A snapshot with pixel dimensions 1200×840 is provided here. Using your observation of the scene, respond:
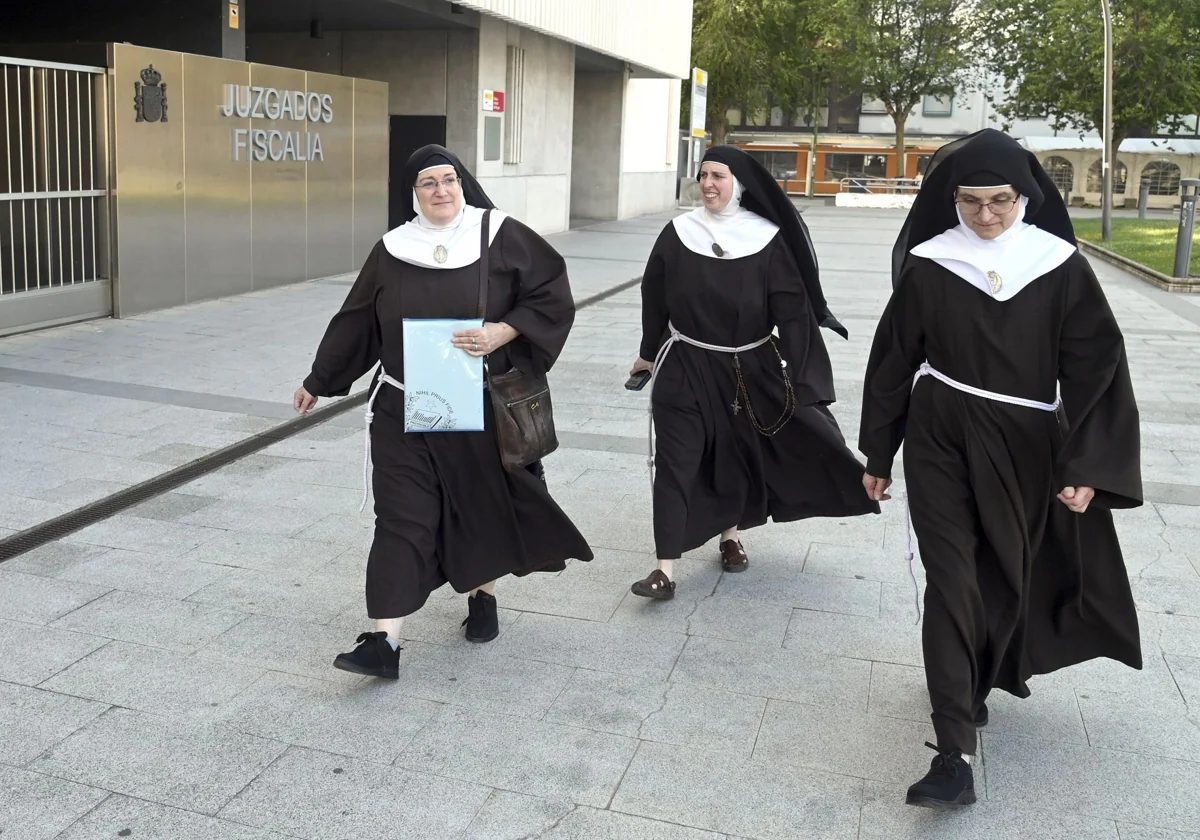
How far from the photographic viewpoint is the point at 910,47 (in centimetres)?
4478

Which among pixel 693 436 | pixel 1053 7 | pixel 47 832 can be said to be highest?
pixel 1053 7

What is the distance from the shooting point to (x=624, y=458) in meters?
7.22

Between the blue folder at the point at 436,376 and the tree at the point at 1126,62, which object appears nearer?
the blue folder at the point at 436,376

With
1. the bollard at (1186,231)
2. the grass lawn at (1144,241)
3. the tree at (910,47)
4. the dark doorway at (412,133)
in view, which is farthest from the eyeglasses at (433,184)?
the tree at (910,47)

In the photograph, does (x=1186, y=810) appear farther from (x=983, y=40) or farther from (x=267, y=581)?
(x=983, y=40)

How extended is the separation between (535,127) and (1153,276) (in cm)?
992

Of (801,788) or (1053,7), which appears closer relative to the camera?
(801,788)

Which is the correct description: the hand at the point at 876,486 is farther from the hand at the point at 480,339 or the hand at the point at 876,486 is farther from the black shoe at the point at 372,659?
the black shoe at the point at 372,659

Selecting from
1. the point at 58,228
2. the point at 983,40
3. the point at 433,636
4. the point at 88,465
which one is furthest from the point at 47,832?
the point at 983,40

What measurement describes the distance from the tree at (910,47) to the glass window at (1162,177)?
9.72 meters

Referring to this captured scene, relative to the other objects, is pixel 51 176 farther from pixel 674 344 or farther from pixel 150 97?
pixel 674 344

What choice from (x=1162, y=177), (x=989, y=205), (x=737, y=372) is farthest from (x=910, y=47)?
(x=989, y=205)

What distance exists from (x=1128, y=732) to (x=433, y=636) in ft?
7.64

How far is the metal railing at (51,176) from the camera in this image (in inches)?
397
